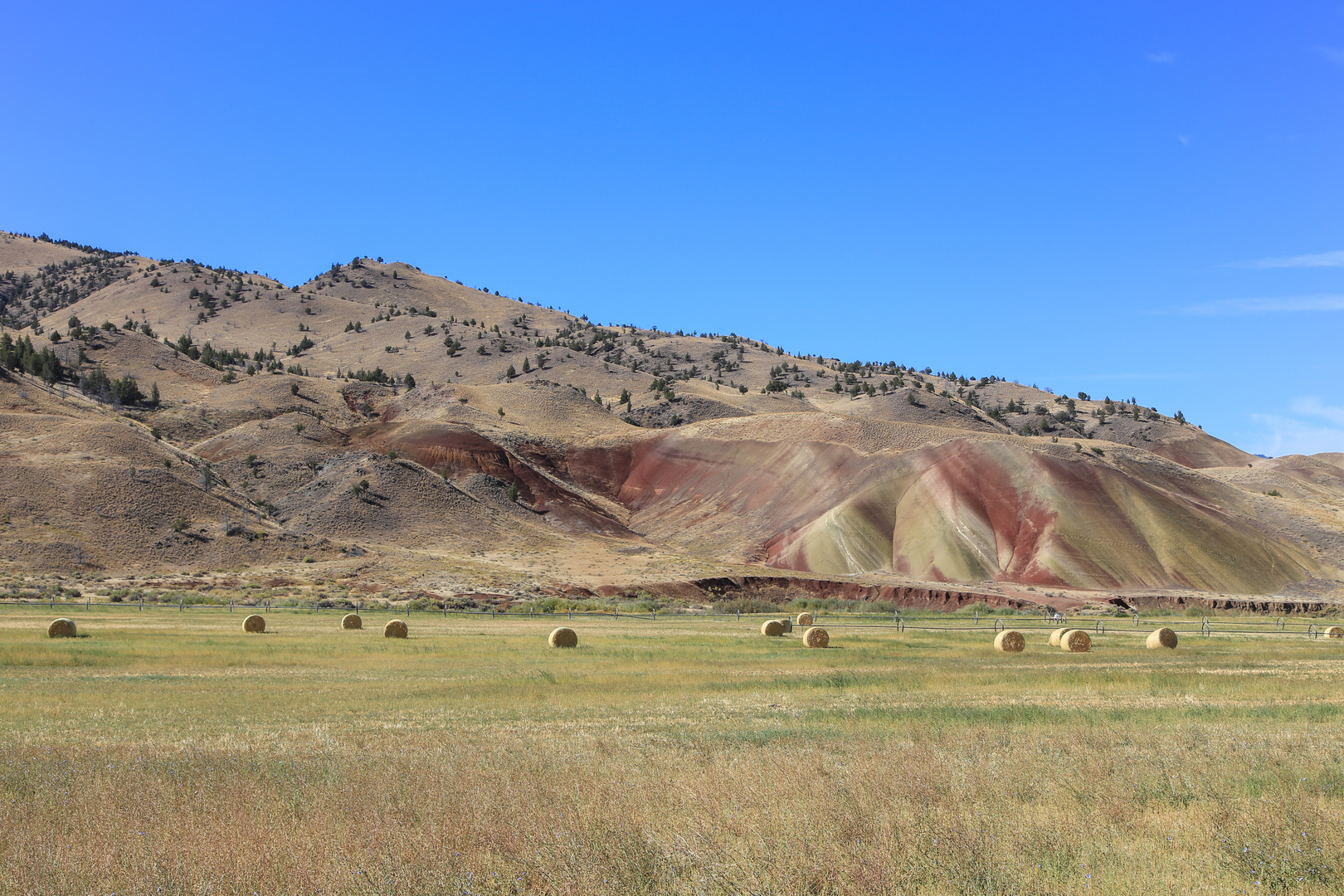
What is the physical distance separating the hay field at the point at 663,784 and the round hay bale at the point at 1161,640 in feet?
42.1

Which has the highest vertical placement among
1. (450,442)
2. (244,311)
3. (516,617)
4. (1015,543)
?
(244,311)

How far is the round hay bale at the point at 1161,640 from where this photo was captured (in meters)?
40.0

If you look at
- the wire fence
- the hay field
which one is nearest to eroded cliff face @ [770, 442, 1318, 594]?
the wire fence

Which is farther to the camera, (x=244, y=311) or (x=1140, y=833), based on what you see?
(x=244, y=311)

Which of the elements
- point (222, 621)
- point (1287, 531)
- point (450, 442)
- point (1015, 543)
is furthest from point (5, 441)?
point (1287, 531)

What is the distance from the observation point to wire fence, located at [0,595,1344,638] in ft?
176

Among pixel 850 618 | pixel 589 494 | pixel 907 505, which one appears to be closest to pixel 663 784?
pixel 850 618

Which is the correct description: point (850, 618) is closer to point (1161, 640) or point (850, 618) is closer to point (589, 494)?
point (1161, 640)

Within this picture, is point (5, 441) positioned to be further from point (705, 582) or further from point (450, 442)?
point (705, 582)

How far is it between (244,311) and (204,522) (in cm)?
12497

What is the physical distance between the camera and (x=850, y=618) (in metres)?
61.8

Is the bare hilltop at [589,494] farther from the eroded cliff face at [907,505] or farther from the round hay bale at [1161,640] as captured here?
the round hay bale at [1161,640]

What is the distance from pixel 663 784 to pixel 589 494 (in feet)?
328

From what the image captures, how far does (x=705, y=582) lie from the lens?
77000 millimetres
